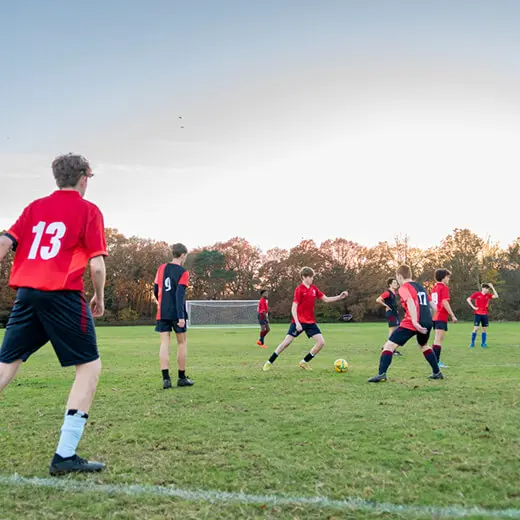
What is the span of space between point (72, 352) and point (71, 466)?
82cm

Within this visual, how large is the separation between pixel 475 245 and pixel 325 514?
69.0 metres

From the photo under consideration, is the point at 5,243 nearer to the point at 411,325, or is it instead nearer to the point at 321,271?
the point at 411,325

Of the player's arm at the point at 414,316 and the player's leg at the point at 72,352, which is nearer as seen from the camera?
the player's leg at the point at 72,352

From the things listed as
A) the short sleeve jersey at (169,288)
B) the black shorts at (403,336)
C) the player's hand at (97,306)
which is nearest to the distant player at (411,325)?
the black shorts at (403,336)

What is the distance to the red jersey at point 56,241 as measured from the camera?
384cm

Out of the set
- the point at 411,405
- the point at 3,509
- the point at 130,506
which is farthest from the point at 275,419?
the point at 3,509

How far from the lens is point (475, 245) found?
6631 centimetres

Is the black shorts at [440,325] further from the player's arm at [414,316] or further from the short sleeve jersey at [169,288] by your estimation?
the short sleeve jersey at [169,288]

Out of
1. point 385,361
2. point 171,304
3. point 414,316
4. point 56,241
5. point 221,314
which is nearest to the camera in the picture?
point 56,241

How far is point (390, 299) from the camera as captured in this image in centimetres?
1490

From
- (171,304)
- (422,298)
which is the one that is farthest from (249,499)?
(422,298)

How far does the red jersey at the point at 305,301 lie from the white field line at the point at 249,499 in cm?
689

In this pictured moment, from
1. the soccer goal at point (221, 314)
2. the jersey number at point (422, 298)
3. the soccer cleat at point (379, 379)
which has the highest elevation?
the jersey number at point (422, 298)

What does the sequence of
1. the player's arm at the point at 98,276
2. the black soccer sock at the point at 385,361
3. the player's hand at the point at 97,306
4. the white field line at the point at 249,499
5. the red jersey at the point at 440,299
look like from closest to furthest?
the white field line at the point at 249,499
the player's arm at the point at 98,276
the player's hand at the point at 97,306
the black soccer sock at the point at 385,361
the red jersey at the point at 440,299
